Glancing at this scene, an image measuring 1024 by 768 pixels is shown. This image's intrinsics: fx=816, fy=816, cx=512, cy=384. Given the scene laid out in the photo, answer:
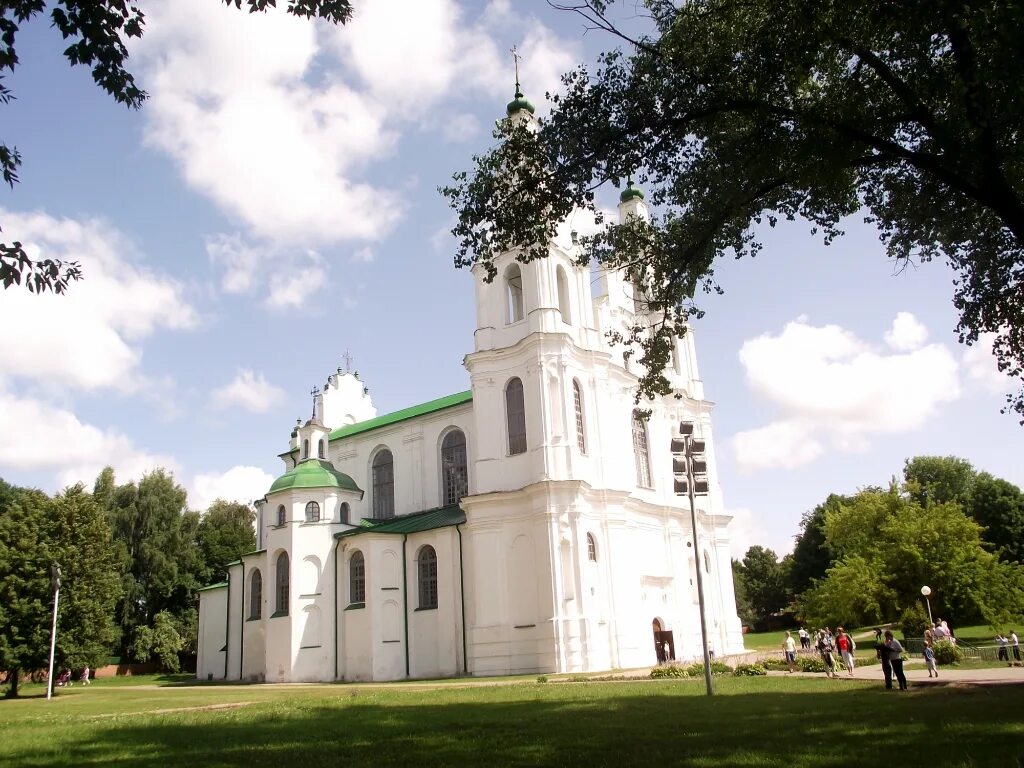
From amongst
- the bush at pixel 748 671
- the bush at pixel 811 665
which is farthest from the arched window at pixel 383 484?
the bush at pixel 748 671

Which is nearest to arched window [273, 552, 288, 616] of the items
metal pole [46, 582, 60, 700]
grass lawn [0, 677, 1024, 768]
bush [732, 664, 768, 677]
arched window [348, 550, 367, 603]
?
arched window [348, 550, 367, 603]

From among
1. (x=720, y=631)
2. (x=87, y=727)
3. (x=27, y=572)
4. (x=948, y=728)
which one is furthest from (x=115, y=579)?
(x=948, y=728)

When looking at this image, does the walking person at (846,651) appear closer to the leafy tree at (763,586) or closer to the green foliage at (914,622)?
the green foliage at (914,622)

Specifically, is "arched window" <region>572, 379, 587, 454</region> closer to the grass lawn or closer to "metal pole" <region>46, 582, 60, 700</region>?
the grass lawn

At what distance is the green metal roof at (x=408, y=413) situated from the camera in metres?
41.8

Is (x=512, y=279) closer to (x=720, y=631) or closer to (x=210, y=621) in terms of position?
(x=720, y=631)

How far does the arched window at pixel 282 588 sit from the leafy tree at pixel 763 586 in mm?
56508

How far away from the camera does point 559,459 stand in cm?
3378

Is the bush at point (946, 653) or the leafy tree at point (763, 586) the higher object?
the leafy tree at point (763, 586)

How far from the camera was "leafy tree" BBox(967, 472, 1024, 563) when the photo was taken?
6103 cm

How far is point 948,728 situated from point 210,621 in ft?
145

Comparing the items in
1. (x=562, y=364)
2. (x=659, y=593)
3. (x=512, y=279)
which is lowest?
(x=659, y=593)

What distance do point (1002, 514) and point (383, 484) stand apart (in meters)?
47.8

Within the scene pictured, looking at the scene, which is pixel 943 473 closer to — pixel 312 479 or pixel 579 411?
pixel 579 411
